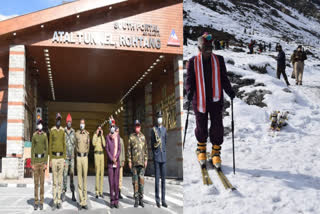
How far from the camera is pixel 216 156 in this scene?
2.07 metres

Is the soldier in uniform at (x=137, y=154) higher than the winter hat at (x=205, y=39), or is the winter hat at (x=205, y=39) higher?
the winter hat at (x=205, y=39)

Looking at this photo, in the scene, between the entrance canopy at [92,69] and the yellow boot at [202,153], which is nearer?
the yellow boot at [202,153]

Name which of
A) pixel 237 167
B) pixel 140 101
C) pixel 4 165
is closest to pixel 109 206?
pixel 237 167

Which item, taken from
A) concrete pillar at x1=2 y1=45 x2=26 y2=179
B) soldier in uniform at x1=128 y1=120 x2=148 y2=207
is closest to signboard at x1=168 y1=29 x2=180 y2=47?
concrete pillar at x1=2 y1=45 x2=26 y2=179

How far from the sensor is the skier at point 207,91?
2010 millimetres

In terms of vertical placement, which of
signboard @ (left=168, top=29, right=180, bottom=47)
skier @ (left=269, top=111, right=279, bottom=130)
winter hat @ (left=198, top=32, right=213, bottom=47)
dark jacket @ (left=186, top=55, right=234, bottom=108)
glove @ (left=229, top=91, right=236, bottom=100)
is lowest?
skier @ (left=269, top=111, right=279, bottom=130)

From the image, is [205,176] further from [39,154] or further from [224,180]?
[39,154]

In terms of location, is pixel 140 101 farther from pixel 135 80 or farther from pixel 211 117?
pixel 211 117

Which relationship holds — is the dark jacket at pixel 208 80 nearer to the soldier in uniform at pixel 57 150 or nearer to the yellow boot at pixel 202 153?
the yellow boot at pixel 202 153

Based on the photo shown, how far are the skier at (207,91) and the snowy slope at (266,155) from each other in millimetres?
71

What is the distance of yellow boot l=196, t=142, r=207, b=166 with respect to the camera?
208 centimetres

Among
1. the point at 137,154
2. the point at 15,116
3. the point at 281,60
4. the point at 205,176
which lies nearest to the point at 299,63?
the point at 281,60

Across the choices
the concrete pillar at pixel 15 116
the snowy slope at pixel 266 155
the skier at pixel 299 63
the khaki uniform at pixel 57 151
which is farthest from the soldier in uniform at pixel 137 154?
the concrete pillar at pixel 15 116

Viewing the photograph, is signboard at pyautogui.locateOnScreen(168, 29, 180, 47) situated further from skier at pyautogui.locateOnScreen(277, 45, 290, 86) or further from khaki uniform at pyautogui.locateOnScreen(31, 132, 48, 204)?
skier at pyautogui.locateOnScreen(277, 45, 290, 86)
